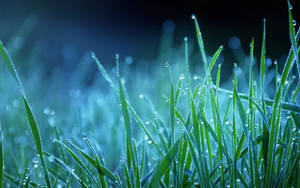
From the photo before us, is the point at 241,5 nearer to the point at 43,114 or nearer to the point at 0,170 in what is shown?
the point at 43,114

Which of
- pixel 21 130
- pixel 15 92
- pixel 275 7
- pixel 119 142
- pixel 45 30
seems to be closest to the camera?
pixel 119 142

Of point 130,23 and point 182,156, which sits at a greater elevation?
point 130,23

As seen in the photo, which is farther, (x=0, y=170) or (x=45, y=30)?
(x=45, y=30)

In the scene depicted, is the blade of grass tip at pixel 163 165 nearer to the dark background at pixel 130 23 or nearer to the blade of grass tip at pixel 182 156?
Result: the blade of grass tip at pixel 182 156

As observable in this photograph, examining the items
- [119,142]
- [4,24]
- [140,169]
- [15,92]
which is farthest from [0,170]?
[4,24]

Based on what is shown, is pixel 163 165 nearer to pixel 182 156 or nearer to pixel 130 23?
pixel 182 156

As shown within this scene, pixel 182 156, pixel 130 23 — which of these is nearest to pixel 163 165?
pixel 182 156

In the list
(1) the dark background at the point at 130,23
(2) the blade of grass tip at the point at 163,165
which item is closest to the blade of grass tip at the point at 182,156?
(2) the blade of grass tip at the point at 163,165

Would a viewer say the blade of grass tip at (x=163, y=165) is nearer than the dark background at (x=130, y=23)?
Yes
